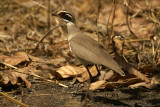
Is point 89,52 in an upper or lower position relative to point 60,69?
upper

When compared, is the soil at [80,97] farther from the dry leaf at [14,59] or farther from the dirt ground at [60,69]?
the dry leaf at [14,59]

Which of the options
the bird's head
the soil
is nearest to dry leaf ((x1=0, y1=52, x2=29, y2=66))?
the soil

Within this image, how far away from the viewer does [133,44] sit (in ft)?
19.0

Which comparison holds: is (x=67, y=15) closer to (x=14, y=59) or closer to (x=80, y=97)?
(x=14, y=59)

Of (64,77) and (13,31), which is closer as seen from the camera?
(64,77)

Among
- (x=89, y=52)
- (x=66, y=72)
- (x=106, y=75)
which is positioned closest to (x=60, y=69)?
(x=66, y=72)

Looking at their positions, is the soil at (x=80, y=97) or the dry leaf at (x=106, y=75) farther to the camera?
the dry leaf at (x=106, y=75)

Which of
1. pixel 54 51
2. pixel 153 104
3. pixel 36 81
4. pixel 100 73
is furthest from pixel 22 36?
pixel 153 104

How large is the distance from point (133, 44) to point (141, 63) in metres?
1.04

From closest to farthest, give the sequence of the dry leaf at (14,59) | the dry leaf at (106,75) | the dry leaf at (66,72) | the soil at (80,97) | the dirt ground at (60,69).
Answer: the soil at (80,97), the dirt ground at (60,69), the dry leaf at (106,75), the dry leaf at (66,72), the dry leaf at (14,59)

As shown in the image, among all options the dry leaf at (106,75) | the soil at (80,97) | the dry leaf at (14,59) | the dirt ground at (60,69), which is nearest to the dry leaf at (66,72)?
the dirt ground at (60,69)

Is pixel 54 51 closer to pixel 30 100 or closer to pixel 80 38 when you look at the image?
pixel 80 38

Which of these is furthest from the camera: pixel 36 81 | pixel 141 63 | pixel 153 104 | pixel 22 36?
pixel 22 36

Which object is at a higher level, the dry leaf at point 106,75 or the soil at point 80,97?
the dry leaf at point 106,75
